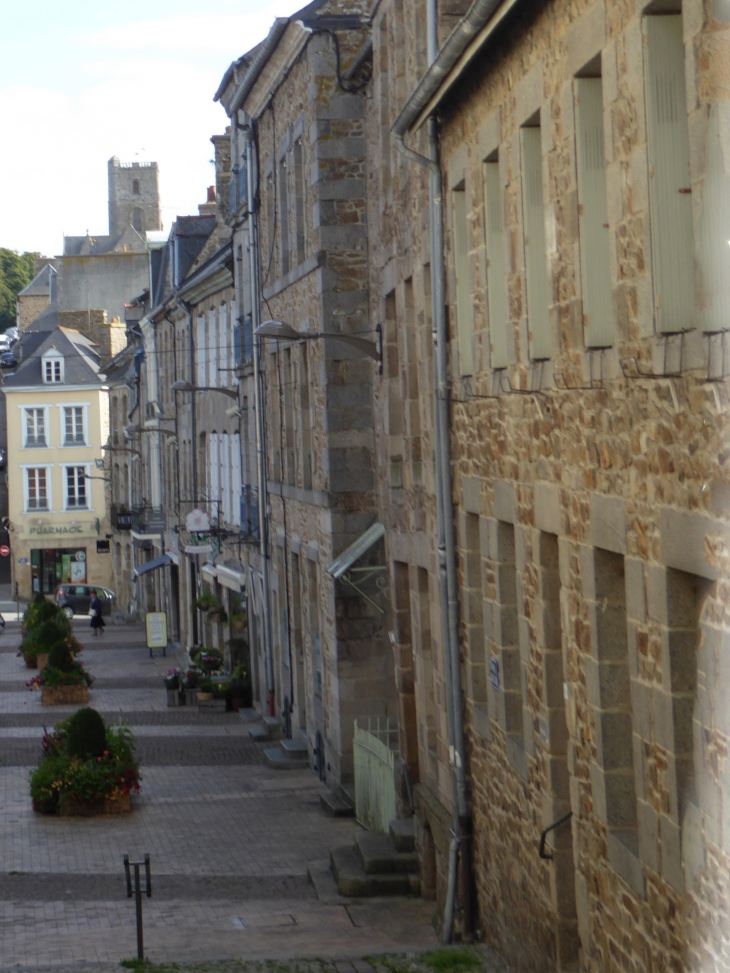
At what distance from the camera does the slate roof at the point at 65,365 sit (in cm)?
6072

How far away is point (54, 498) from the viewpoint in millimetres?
60812

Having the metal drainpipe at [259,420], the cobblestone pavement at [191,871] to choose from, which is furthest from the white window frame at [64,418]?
the metal drainpipe at [259,420]

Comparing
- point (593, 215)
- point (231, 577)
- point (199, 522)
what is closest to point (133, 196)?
point (199, 522)

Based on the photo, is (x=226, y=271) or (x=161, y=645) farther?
(x=161, y=645)

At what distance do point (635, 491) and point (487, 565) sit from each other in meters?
3.88

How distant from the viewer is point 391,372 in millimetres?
16172

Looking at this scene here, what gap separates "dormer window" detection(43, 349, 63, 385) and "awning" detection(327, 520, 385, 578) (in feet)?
146

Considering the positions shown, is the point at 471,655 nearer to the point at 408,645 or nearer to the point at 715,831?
the point at 408,645

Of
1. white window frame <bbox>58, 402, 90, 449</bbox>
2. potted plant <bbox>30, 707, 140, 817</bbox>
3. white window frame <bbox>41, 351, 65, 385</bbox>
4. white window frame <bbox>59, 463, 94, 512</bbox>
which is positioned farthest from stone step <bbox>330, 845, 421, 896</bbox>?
white window frame <bbox>41, 351, 65, 385</bbox>

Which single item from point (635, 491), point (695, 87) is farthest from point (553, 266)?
point (695, 87)

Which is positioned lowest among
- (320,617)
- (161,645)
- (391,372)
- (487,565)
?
(161,645)

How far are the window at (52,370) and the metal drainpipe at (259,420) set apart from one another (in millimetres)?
36522

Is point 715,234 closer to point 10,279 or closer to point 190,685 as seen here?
point 190,685

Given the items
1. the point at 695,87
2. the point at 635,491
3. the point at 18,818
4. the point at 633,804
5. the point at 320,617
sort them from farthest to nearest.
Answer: the point at 320,617
the point at 18,818
the point at 633,804
the point at 635,491
the point at 695,87
